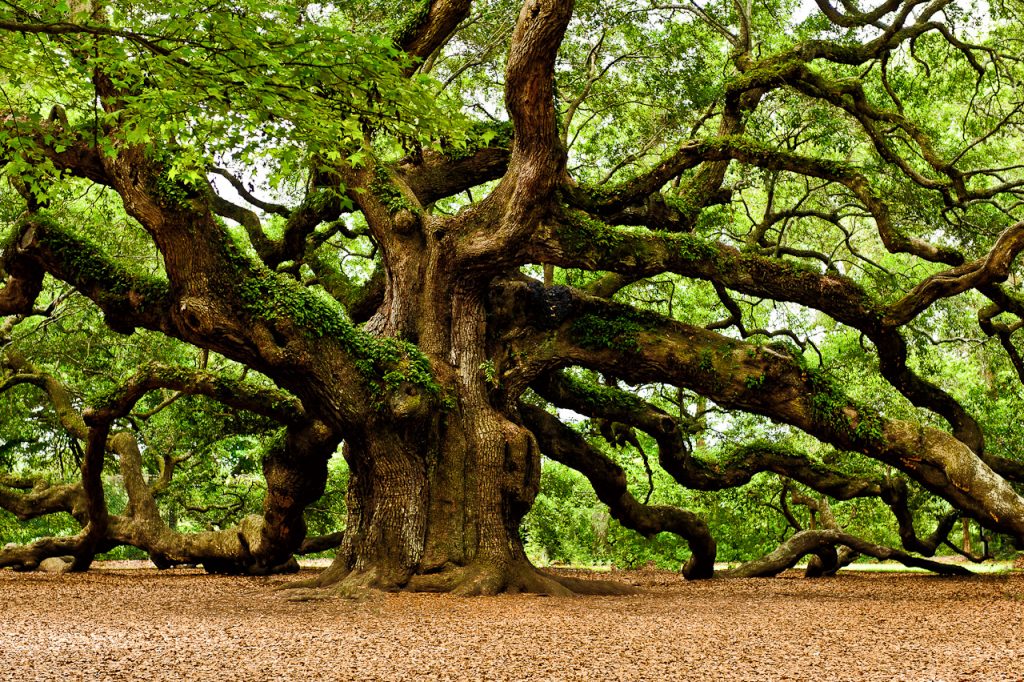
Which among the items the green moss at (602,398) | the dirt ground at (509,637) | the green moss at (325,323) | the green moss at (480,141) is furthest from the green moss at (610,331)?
the dirt ground at (509,637)

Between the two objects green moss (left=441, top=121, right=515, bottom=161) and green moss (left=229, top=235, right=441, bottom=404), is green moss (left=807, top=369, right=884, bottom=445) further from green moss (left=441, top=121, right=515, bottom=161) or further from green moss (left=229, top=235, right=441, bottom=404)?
green moss (left=441, top=121, right=515, bottom=161)

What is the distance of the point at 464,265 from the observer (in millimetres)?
8875

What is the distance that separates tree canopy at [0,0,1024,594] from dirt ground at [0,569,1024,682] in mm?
1462

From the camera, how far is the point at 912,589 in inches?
365

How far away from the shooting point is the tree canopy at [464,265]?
19.2ft

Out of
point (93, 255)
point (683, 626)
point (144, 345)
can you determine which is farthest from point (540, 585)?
point (144, 345)

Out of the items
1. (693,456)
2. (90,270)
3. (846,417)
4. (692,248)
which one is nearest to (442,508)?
Result: (692,248)

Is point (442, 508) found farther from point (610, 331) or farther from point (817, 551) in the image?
point (817, 551)

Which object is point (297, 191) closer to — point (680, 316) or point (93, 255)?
point (93, 255)

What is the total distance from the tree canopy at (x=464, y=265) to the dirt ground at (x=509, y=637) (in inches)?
57.6

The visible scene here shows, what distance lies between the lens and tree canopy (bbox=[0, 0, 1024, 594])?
5.86 meters

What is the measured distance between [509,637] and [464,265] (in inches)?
182

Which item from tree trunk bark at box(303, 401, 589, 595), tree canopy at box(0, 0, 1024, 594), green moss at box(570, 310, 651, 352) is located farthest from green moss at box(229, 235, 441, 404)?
green moss at box(570, 310, 651, 352)

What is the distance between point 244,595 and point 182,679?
4465 mm
